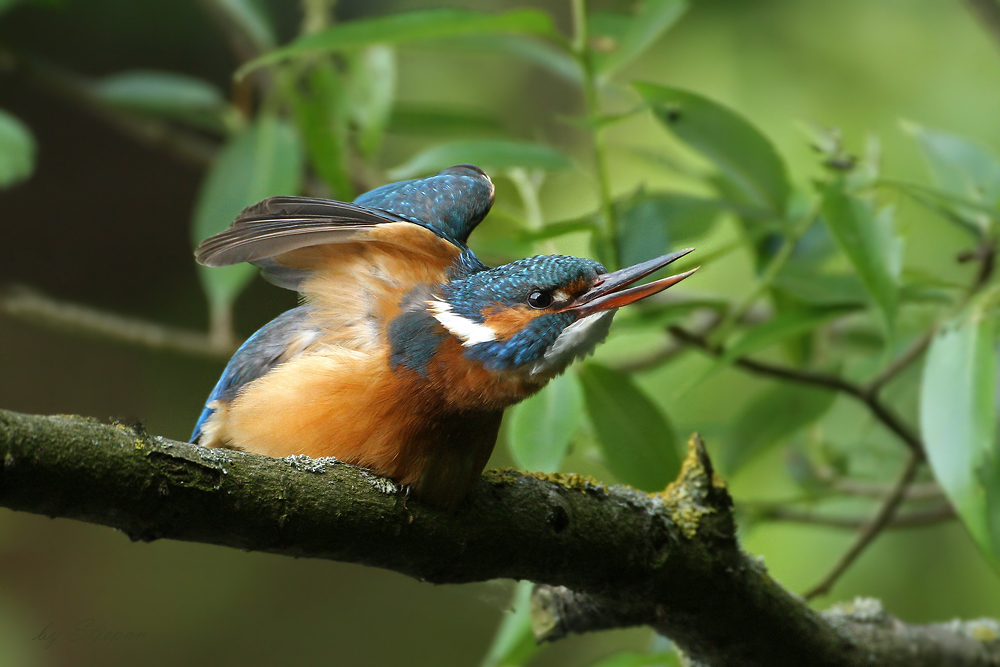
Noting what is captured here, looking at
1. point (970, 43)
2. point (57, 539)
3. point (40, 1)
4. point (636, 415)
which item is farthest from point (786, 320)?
point (57, 539)

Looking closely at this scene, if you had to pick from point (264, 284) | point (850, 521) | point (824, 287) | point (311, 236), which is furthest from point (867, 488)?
point (264, 284)

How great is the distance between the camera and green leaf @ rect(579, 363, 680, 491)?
2.11m

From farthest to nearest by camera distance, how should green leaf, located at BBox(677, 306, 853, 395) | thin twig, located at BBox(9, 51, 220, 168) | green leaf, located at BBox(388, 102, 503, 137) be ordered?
thin twig, located at BBox(9, 51, 220, 168)
green leaf, located at BBox(388, 102, 503, 137)
green leaf, located at BBox(677, 306, 853, 395)

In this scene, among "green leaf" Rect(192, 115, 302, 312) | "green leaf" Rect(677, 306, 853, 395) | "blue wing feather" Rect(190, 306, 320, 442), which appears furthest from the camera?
"green leaf" Rect(192, 115, 302, 312)

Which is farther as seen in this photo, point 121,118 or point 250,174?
point 121,118

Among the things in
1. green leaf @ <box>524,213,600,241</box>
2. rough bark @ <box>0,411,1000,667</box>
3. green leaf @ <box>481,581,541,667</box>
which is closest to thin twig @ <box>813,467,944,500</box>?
rough bark @ <box>0,411,1000,667</box>

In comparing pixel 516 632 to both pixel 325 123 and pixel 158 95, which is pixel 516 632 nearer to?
pixel 325 123

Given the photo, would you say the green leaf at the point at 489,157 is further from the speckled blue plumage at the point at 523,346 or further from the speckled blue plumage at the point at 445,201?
the speckled blue plumage at the point at 523,346

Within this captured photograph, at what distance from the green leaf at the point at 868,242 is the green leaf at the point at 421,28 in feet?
2.26

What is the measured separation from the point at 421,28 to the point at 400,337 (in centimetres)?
76

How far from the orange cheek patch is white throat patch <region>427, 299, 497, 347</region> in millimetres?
12

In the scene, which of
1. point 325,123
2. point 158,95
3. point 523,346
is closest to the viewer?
point 523,346

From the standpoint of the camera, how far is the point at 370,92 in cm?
262

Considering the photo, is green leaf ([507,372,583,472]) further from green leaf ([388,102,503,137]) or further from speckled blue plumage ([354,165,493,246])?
green leaf ([388,102,503,137])
